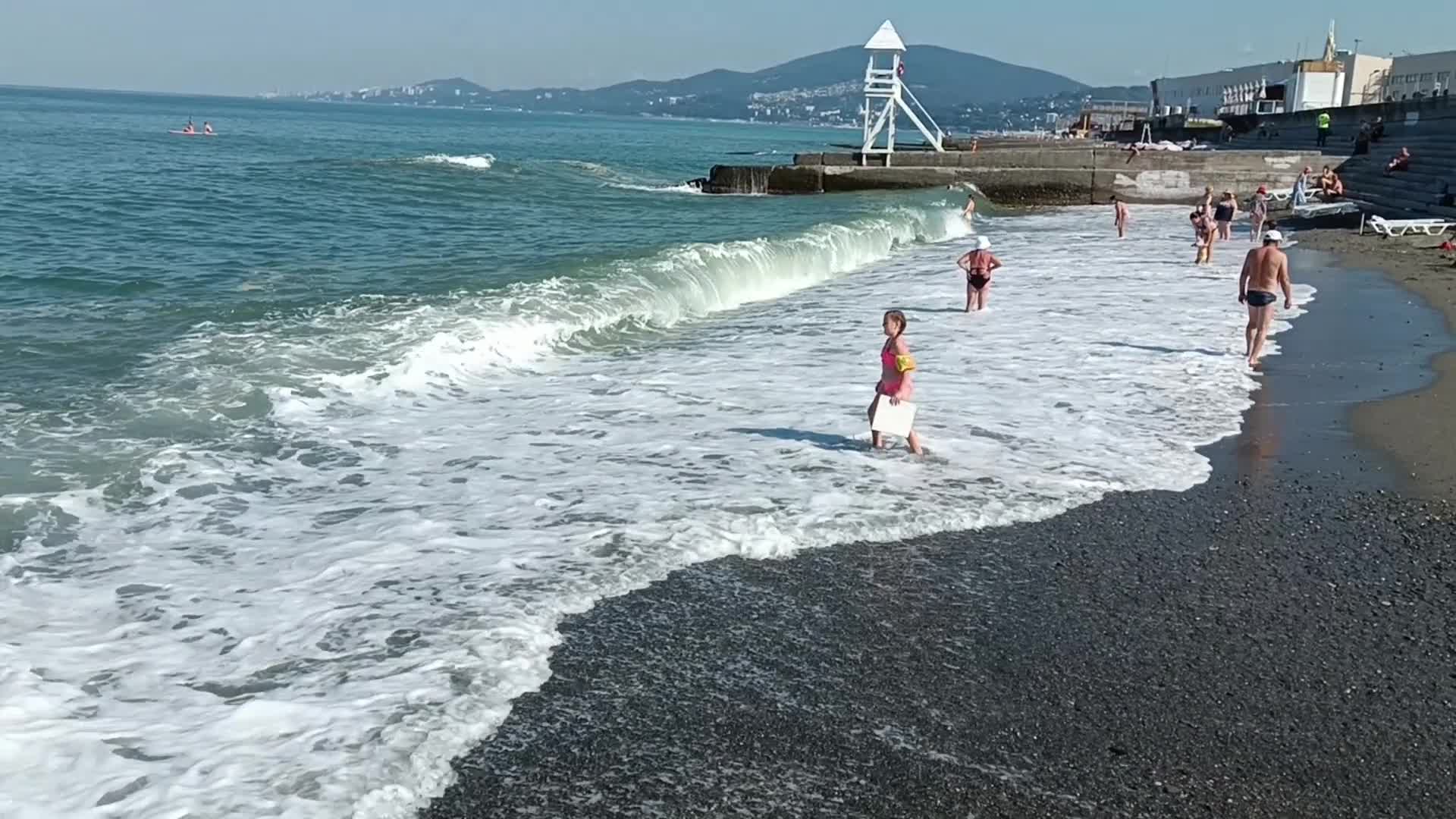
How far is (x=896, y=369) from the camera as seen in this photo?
8695mm

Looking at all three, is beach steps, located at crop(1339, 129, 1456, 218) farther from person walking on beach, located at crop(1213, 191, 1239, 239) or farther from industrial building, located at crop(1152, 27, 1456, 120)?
industrial building, located at crop(1152, 27, 1456, 120)

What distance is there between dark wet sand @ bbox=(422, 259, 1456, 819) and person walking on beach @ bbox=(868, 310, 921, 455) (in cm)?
165

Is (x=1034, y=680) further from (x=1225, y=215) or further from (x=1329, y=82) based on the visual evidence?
(x=1329, y=82)

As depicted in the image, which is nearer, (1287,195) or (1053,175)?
(1287,195)

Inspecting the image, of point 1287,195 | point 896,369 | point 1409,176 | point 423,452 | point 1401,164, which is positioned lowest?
point 423,452

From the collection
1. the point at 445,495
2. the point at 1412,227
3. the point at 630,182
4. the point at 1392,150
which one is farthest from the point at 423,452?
the point at 630,182

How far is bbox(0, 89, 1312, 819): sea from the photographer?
504 cm

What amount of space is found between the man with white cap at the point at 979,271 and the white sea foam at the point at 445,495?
18.4 inches

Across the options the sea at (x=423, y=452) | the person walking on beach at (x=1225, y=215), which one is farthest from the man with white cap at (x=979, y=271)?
the person walking on beach at (x=1225, y=215)

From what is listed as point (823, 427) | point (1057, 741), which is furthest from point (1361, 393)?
point (1057, 741)

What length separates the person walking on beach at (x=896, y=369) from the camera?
8641 millimetres

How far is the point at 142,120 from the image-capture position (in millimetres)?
90688

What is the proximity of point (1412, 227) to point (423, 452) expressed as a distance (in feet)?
72.4

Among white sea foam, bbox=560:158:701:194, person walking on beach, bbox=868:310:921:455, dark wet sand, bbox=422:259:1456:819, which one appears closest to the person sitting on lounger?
white sea foam, bbox=560:158:701:194
